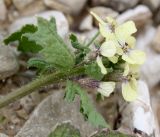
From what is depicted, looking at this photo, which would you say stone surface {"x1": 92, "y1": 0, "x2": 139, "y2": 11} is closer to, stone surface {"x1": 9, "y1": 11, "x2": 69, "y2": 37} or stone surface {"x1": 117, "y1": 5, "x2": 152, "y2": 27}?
stone surface {"x1": 117, "y1": 5, "x2": 152, "y2": 27}

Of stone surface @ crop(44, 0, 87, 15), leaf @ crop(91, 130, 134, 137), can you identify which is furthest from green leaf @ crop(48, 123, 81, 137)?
stone surface @ crop(44, 0, 87, 15)

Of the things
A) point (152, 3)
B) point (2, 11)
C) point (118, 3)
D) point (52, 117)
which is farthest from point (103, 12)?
point (52, 117)

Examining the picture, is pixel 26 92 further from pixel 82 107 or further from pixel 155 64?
pixel 155 64

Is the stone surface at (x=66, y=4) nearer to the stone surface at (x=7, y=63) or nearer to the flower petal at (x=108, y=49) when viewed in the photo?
the stone surface at (x=7, y=63)

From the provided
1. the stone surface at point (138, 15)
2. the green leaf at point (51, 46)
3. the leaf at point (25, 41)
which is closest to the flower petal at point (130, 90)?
the green leaf at point (51, 46)

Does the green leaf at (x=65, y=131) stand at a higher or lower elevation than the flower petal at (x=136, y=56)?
lower

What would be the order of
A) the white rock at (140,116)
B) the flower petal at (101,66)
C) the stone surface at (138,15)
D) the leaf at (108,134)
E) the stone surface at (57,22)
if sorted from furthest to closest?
the stone surface at (138,15)
the stone surface at (57,22)
the white rock at (140,116)
the leaf at (108,134)
the flower petal at (101,66)

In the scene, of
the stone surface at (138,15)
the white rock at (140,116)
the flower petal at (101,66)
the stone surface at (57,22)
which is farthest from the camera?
the stone surface at (138,15)
